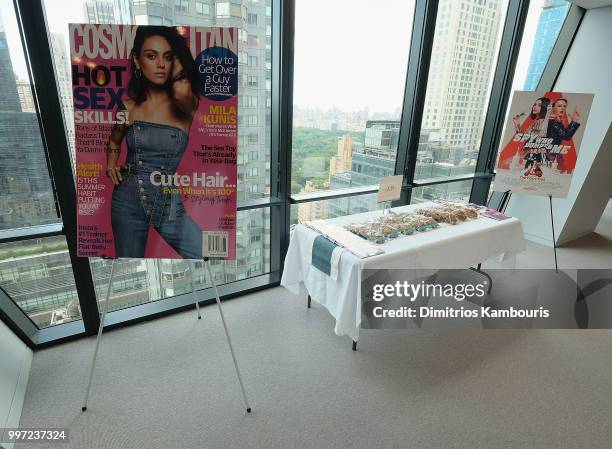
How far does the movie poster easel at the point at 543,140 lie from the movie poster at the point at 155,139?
281 cm

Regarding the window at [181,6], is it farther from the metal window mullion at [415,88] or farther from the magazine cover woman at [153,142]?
the metal window mullion at [415,88]

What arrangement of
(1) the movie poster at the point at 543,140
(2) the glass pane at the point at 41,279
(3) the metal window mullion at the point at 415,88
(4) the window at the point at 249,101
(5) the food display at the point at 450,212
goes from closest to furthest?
1. (2) the glass pane at the point at 41,279
2. (4) the window at the point at 249,101
3. (5) the food display at the point at 450,212
4. (1) the movie poster at the point at 543,140
5. (3) the metal window mullion at the point at 415,88

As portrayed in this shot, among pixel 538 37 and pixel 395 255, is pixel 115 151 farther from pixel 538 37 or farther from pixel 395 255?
pixel 538 37

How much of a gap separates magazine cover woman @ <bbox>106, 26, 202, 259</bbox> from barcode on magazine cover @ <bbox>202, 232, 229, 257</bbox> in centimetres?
3

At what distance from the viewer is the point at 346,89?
3010 millimetres

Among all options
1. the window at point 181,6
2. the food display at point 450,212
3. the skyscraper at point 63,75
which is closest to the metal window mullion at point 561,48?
the food display at point 450,212

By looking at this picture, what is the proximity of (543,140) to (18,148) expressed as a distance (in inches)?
157

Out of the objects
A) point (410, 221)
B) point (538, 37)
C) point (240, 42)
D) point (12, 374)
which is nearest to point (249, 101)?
point (240, 42)

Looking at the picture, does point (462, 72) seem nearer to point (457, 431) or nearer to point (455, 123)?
point (455, 123)

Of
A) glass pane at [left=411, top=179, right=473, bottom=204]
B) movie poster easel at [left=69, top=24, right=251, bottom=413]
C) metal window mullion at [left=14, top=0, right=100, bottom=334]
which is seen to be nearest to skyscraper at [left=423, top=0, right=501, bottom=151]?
glass pane at [left=411, top=179, right=473, bottom=204]

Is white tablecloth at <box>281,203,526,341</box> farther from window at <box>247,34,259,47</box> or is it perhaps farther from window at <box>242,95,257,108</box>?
window at <box>247,34,259,47</box>

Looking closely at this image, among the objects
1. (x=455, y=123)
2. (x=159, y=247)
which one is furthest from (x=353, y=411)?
(x=455, y=123)

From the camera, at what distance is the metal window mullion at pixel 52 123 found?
175cm

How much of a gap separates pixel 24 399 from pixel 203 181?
1636 mm
